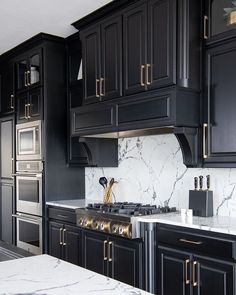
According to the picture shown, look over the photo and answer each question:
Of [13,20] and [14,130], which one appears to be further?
[14,130]

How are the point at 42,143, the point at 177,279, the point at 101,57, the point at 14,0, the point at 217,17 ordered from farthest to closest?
the point at 42,143
the point at 101,57
the point at 14,0
the point at 217,17
the point at 177,279

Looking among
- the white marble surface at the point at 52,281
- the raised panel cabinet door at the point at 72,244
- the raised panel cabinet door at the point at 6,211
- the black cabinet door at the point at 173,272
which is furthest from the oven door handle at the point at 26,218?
the white marble surface at the point at 52,281

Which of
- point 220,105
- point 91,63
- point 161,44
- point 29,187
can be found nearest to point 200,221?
point 220,105

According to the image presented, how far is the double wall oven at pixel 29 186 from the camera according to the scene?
4.02 meters

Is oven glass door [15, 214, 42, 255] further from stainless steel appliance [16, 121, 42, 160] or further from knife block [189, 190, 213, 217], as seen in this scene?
knife block [189, 190, 213, 217]

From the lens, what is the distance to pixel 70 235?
140 inches

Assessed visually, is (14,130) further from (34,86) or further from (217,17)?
(217,17)

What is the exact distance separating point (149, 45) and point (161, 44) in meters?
0.13

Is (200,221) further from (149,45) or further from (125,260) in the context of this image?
(149,45)

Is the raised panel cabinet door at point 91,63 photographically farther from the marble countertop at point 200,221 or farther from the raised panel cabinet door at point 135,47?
the marble countertop at point 200,221

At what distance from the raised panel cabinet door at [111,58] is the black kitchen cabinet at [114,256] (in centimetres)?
125

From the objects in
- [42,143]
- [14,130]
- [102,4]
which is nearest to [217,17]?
[102,4]

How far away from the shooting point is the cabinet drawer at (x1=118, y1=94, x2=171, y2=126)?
2686 mm

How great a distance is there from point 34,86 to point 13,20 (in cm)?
81
